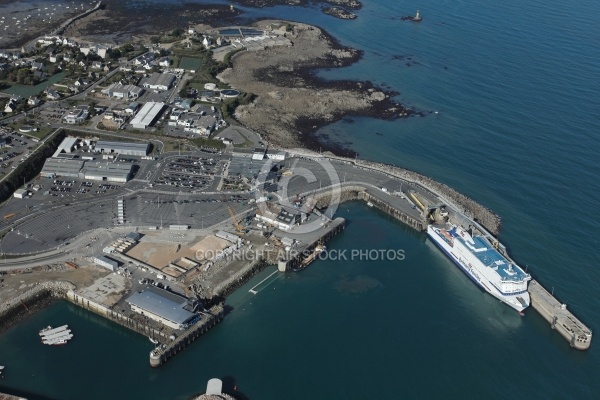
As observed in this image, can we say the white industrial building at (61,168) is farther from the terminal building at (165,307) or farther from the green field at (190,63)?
the green field at (190,63)

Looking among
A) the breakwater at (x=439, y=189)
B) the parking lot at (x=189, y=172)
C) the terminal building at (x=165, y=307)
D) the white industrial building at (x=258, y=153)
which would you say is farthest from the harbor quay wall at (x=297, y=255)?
the white industrial building at (x=258, y=153)

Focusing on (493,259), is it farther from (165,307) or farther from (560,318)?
(165,307)

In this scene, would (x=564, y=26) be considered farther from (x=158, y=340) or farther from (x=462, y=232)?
(x=158, y=340)


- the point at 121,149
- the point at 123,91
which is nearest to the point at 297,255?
the point at 121,149

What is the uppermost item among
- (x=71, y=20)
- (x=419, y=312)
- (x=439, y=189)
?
(x=439, y=189)

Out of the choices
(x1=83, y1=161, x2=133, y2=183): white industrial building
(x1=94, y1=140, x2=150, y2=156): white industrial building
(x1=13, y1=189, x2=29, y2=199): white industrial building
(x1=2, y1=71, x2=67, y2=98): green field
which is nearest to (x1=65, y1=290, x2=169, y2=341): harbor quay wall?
(x1=13, y1=189, x2=29, y2=199): white industrial building
